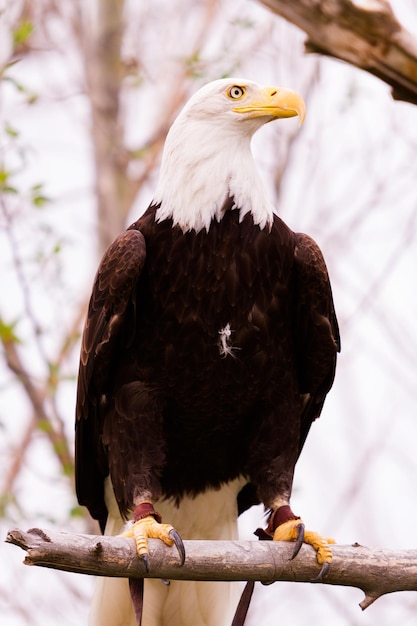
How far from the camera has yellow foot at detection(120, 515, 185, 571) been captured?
4.02 meters

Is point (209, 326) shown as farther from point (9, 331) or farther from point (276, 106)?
point (9, 331)

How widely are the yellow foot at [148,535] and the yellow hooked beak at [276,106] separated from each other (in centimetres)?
175

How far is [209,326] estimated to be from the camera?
4598 millimetres

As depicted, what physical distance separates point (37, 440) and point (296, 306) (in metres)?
5.56

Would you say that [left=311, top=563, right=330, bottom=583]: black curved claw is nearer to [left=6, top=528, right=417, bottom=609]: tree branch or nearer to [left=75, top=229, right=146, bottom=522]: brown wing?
[left=6, top=528, right=417, bottom=609]: tree branch

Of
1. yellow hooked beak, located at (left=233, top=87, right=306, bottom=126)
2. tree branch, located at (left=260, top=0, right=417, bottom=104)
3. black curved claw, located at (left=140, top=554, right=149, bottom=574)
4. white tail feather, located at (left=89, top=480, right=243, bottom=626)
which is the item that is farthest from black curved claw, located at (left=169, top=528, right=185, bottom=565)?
tree branch, located at (left=260, top=0, right=417, bottom=104)

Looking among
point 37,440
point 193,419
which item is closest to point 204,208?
point 193,419

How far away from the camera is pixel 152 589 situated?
5316 millimetres

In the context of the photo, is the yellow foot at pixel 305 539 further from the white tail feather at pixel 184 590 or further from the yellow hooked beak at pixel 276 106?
the yellow hooked beak at pixel 276 106

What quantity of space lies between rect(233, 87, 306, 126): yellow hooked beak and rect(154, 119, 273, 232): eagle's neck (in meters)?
0.10

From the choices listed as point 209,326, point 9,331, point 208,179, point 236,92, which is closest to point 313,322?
point 209,326

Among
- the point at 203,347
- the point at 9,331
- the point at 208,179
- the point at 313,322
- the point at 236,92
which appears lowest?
the point at 9,331

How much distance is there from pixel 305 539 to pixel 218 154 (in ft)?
A: 5.34

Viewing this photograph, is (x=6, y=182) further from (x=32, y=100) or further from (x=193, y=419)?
(x=193, y=419)
